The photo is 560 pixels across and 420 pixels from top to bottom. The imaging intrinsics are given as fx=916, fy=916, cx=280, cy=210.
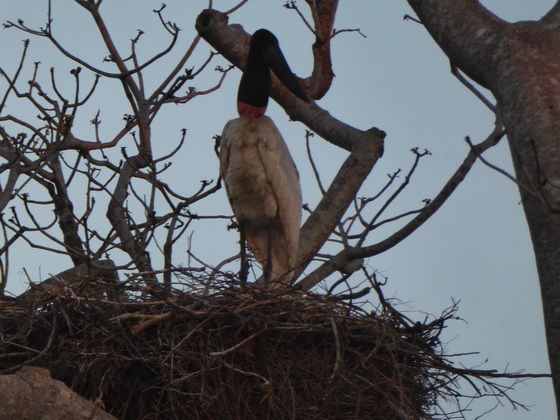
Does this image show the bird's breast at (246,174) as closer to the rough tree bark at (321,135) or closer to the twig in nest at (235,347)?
the rough tree bark at (321,135)

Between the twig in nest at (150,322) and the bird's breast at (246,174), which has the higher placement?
the bird's breast at (246,174)

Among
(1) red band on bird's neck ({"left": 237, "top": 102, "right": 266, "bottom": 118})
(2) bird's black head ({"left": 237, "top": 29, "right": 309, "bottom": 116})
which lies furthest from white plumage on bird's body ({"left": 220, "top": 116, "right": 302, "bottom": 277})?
(2) bird's black head ({"left": 237, "top": 29, "right": 309, "bottom": 116})

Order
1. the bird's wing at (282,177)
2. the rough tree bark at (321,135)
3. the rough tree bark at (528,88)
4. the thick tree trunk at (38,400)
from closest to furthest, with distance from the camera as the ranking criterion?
the rough tree bark at (528,88)
the thick tree trunk at (38,400)
the rough tree bark at (321,135)
the bird's wing at (282,177)

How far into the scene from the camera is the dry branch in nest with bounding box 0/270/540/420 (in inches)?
161

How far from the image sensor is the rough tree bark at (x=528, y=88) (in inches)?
111

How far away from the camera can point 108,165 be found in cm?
595

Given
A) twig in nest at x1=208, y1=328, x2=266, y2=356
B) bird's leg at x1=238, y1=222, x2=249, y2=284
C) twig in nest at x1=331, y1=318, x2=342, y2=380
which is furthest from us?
bird's leg at x1=238, y1=222, x2=249, y2=284

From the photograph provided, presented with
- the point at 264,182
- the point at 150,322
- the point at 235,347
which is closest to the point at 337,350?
the point at 235,347

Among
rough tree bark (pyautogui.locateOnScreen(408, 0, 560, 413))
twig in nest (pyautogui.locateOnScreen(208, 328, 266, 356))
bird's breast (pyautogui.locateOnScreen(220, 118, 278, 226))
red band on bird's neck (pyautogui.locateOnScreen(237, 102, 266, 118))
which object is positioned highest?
red band on bird's neck (pyautogui.locateOnScreen(237, 102, 266, 118))

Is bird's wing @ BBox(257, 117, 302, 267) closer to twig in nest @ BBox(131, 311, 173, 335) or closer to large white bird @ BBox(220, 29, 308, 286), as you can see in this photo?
large white bird @ BBox(220, 29, 308, 286)

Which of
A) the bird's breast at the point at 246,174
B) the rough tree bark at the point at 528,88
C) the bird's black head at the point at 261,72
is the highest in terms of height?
the bird's black head at the point at 261,72

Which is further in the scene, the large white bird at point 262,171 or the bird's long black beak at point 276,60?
the bird's long black beak at point 276,60

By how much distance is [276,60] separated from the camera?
258 inches

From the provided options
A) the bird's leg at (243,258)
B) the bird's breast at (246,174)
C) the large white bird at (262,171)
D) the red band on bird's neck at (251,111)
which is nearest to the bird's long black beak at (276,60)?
the large white bird at (262,171)
